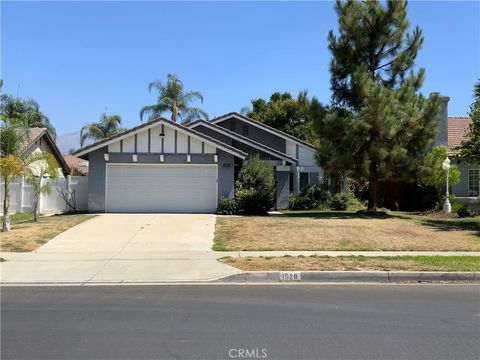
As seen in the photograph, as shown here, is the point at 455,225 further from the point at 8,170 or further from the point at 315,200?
the point at 8,170

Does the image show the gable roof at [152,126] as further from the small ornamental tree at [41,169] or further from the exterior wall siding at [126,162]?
the small ornamental tree at [41,169]

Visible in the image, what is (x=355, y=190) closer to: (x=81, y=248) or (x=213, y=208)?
(x=213, y=208)

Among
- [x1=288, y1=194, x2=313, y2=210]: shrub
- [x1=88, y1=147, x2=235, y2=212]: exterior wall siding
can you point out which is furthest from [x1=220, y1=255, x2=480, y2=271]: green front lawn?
[x1=288, y1=194, x2=313, y2=210]: shrub

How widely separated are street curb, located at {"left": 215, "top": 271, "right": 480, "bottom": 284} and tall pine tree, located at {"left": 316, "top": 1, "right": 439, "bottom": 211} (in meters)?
10.6

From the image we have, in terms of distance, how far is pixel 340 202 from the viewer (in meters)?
26.6

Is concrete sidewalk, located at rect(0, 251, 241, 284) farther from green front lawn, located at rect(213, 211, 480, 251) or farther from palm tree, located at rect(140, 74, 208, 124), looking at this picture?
palm tree, located at rect(140, 74, 208, 124)

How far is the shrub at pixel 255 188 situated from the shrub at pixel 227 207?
0.81 ft

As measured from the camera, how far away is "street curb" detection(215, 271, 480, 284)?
10312mm

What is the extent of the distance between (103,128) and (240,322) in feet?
148

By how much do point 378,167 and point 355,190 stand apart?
10026 millimetres

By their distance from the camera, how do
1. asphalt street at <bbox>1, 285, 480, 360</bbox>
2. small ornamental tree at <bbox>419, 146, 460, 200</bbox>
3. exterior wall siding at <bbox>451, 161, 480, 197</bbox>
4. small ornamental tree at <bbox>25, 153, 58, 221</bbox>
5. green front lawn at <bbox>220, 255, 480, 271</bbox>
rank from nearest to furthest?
asphalt street at <bbox>1, 285, 480, 360</bbox>
green front lawn at <bbox>220, 255, 480, 271</bbox>
small ornamental tree at <bbox>25, 153, 58, 221</bbox>
small ornamental tree at <bbox>419, 146, 460, 200</bbox>
exterior wall siding at <bbox>451, 161, 480, 197</bbox>

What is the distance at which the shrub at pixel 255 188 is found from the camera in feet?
72.4

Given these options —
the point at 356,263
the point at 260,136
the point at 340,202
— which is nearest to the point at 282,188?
the point at 340,202

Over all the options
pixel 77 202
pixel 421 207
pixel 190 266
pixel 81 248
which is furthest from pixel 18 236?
pixel 421 207
